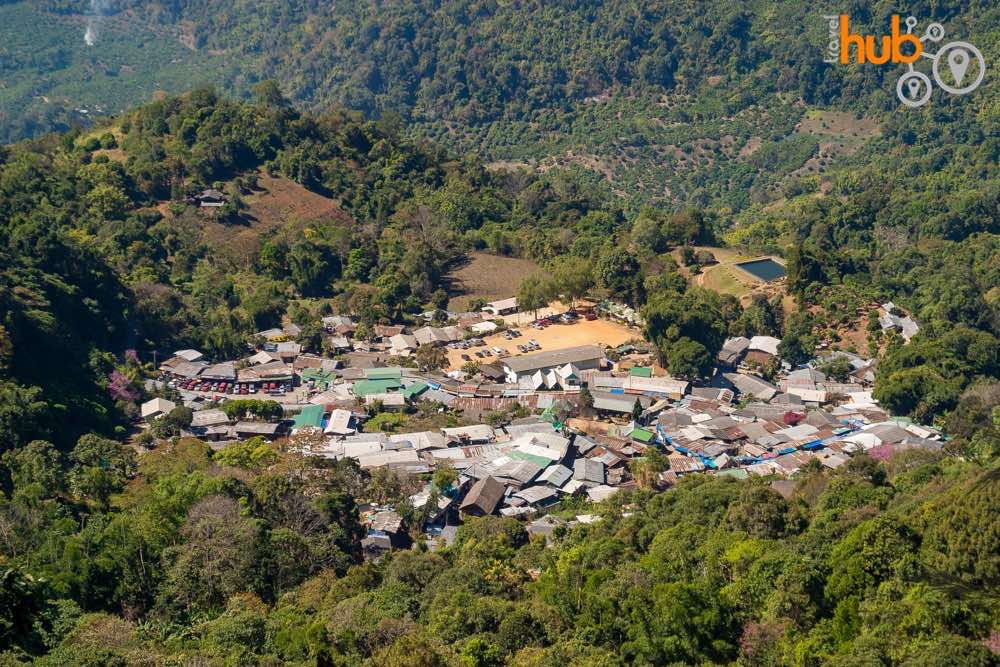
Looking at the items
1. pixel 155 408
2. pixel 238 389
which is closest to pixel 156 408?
pixel 155 408

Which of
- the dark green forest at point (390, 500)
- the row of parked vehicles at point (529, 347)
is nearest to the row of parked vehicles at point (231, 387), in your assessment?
the dark green forest at point (390, 500)

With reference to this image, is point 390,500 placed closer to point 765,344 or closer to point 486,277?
point 765,344

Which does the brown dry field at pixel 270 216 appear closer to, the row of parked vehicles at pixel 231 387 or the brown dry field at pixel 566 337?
the row of parked vehicles at pixel 231 387

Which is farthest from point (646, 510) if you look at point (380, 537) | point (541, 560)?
point (380, 537)

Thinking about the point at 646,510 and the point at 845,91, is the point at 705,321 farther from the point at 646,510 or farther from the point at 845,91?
the point at 845,91

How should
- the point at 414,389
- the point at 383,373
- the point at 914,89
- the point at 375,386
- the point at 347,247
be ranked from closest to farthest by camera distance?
1. the point at 414,389
2. the point at 375,386
3. the point at 383,373
4. the point at 347,247
5. the point at 914,89

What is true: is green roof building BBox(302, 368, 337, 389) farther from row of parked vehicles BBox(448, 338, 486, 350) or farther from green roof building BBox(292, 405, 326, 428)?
row of parked vehicles BBox(448, 338, 486, 350)
